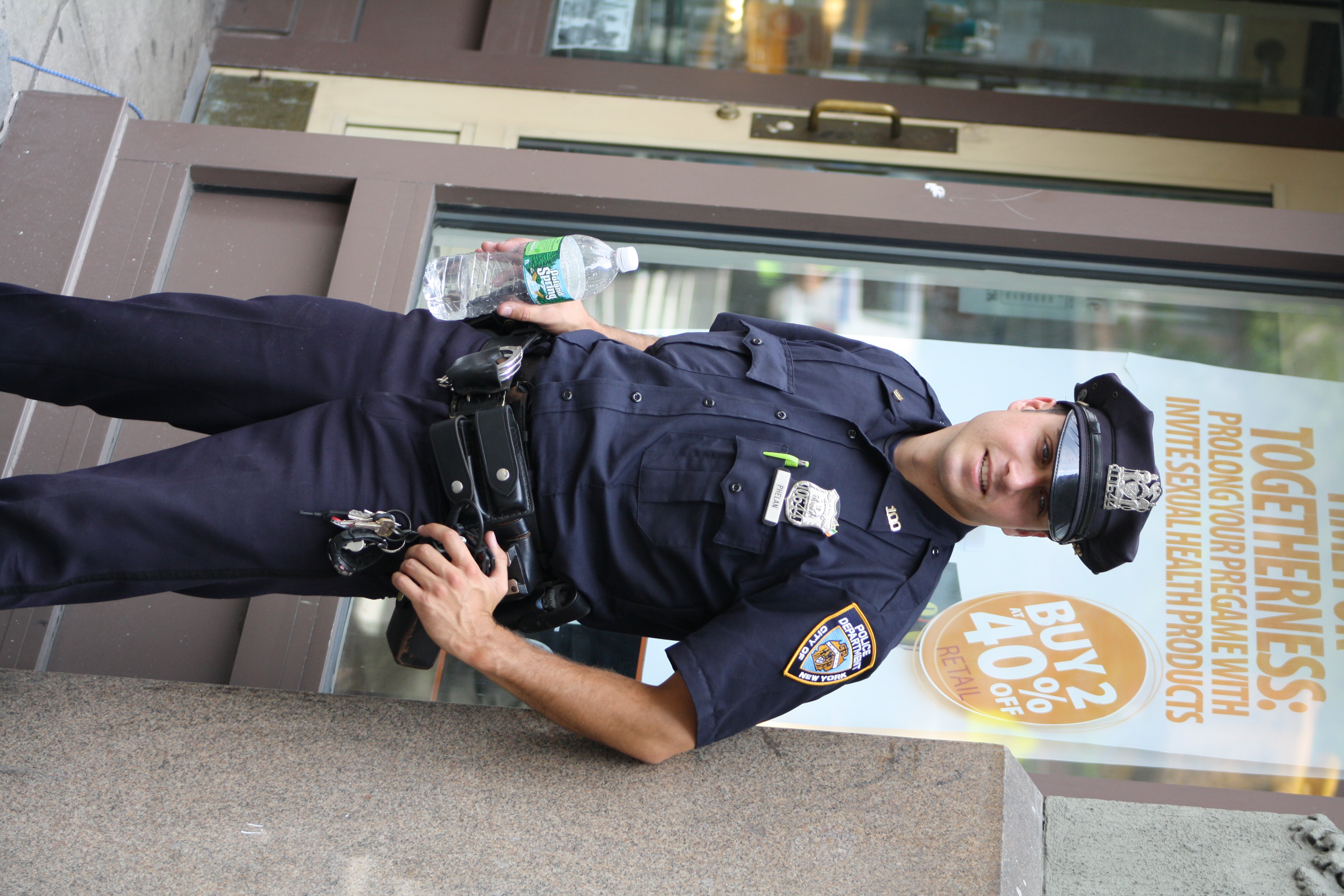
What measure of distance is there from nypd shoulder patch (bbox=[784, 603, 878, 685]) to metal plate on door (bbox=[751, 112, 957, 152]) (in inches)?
95.7

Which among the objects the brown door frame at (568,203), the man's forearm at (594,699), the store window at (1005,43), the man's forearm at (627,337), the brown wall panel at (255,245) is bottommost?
the man's forearm at (594,699)

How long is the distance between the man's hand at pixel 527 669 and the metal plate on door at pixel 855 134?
8.22 ft

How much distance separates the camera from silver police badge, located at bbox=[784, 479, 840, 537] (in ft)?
5.31

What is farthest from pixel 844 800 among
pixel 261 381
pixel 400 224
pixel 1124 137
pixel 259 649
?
pixel 1124 137

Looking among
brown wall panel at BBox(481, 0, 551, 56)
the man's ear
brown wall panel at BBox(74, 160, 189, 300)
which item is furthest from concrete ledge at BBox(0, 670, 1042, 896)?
brown wall panel at BBox(481, 0, 551, 56)

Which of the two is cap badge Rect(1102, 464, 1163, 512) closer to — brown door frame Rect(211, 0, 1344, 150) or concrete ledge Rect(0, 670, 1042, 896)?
concrete ledge Rect(0, 670, 1042, 896)

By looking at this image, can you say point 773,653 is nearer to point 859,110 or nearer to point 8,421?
point 8,421

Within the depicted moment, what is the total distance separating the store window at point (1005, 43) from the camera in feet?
12.7

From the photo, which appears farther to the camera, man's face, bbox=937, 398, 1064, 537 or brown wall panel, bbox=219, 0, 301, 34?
brown wall panel, bbox=219, 0, 301, 34

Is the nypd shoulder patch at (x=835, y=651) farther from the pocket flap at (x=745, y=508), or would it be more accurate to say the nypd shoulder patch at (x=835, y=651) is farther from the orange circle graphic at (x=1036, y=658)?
the orange circle graphic at (x=1036, y=658)

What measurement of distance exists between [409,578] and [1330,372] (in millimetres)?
2692

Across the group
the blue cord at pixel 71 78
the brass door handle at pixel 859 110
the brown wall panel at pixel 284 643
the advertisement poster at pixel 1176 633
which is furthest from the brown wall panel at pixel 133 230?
the brass door handle at pixel 859 110

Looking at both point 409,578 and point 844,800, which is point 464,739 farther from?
point 844,800

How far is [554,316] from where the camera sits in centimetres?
186
